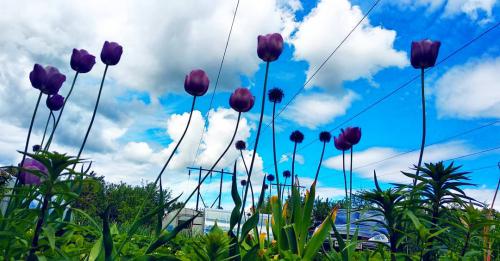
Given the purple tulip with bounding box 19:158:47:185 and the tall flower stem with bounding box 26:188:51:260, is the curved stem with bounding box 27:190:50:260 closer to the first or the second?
the tall flower stem with bounding box 26:188:51:260

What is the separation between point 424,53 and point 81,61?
243 cm

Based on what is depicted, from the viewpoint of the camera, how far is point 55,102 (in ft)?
8.98

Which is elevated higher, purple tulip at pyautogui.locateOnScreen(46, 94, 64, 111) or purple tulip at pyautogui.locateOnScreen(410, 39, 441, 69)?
purple tulip at pyautogui.locateOnScreen(410, 39, 441, 69)

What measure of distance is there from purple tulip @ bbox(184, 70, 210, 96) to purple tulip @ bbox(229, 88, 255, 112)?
7.5 inches

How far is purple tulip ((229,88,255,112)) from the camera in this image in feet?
8.60

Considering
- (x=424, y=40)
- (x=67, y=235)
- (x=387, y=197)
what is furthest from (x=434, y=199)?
(x=424, y=40)

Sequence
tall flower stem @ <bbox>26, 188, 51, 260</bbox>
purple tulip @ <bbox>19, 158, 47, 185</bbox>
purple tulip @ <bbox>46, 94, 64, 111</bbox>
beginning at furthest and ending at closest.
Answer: purple tulip @ <bbox>46, 94, 64, 111</bbox>, purple tulip @ <bbox>19, 158, 47, 185</bbox>, tall flower stem @ <bbox>26, 188, 51, 260</bbox>

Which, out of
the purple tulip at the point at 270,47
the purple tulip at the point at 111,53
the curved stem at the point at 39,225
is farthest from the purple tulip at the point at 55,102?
the curved stem at the point at 39,225

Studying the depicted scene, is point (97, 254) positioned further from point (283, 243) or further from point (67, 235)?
point (283, 243)

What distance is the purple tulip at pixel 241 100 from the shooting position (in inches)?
103

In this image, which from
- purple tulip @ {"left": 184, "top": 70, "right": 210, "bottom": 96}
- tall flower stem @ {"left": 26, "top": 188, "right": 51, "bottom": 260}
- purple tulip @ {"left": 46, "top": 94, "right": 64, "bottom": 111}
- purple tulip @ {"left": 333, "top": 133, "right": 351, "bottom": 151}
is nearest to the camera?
tall flower stem @ {"left": 26, "top": 188, "right": 51, "bottom": 260}

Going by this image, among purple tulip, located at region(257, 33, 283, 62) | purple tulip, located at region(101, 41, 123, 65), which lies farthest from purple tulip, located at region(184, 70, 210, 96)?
purple tulip, located at region(101, 41, 123, 65)

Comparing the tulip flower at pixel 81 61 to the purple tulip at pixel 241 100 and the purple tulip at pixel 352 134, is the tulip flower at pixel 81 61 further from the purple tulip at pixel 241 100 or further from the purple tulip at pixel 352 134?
the purple tulip at pixel 352 134

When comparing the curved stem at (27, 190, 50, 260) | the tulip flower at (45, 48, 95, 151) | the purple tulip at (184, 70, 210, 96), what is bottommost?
the curved stem at (27, 190, 50, 260)
